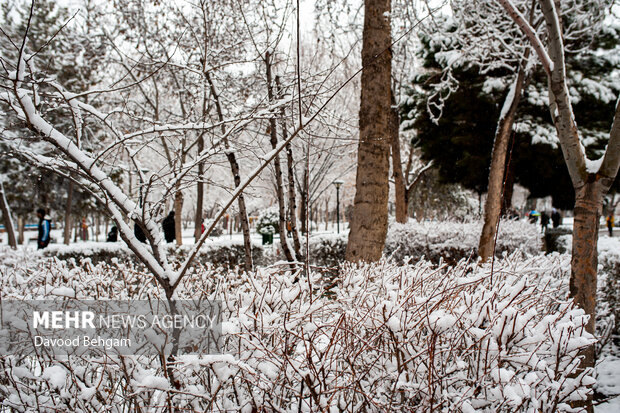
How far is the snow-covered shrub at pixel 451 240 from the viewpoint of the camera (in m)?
8.58

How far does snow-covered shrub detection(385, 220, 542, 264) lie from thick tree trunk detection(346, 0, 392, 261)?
13.2 feet

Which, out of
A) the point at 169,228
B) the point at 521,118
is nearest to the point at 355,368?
the point at 169,228

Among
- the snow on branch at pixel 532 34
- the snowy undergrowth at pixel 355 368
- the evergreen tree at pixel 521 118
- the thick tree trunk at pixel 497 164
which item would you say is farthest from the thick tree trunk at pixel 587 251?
the evergreen tree at pixel 521 118

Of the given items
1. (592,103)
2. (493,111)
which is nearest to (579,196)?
(493,111)

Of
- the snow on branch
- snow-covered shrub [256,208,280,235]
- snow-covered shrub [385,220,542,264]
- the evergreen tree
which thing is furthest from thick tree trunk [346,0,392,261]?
snow-covered shrub [256,208,280,235]

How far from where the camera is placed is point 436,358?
171 cm

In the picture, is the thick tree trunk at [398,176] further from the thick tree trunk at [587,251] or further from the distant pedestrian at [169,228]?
the thick tree trunk at [587,251]

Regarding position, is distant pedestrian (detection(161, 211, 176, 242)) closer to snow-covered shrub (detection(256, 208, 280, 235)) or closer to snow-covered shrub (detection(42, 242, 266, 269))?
snow-covered shrub (detection(42, 242, 266, 269))

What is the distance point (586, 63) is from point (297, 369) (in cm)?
1740

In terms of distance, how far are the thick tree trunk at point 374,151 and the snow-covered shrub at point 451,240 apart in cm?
403

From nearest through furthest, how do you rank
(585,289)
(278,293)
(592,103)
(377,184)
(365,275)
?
(278,293), (365,275), (585,289), (377,184), (592,103)

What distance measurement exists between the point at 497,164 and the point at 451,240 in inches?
110

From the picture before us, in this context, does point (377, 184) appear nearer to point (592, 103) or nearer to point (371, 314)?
point (371, 314)

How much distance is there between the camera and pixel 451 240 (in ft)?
28.9
